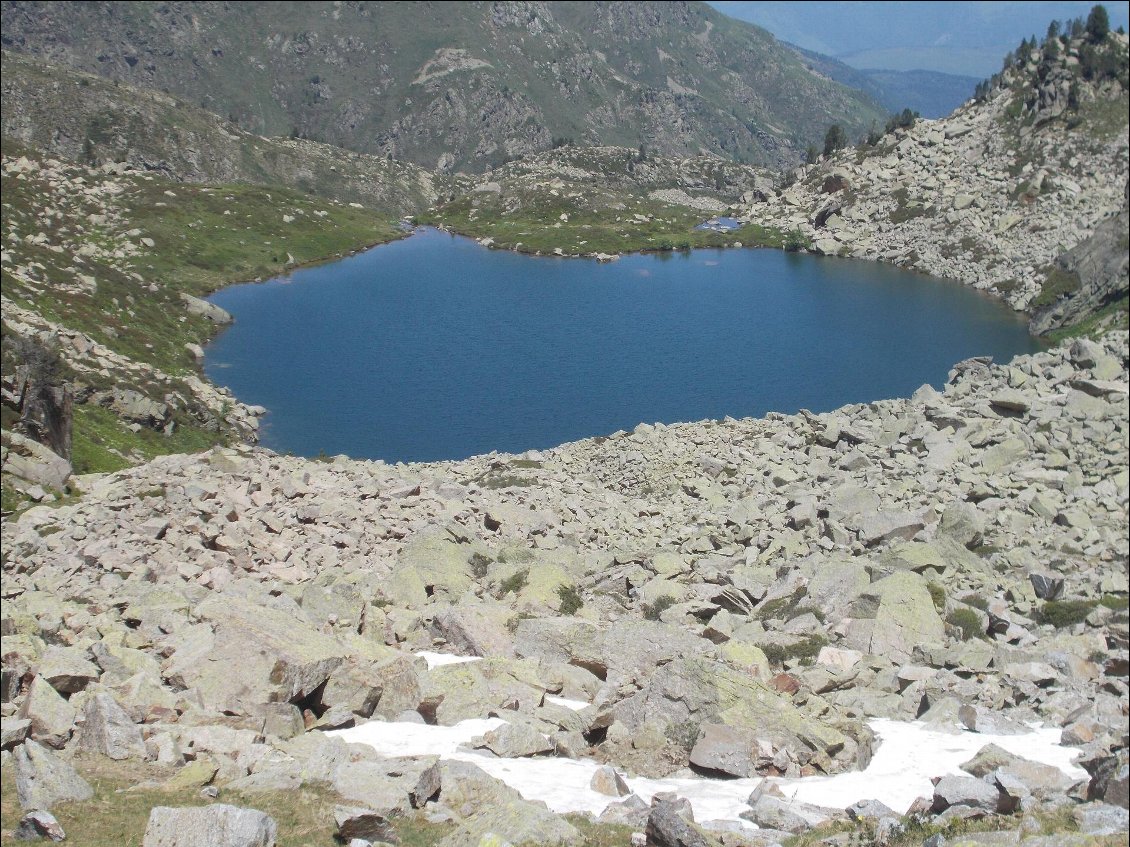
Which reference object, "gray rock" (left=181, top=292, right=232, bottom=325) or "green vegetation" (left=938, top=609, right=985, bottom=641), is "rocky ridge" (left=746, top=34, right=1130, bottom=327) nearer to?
"gray rock" (left=181, top=292, right=232, bottom=325)

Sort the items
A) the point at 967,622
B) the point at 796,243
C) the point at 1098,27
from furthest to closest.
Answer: the point at 796,243 < the point at 1098,27 < the point at 967,622

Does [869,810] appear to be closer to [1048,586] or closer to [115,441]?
[1048,586]

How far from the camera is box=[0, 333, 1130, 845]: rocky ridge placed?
66.6 feet

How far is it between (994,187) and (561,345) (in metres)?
99.0

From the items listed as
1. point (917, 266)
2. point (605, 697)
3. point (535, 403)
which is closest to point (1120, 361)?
point (605, 697)

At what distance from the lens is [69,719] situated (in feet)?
63.3

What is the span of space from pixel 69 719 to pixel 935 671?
→ 21.5 m

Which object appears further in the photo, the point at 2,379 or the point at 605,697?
the point at 2,379

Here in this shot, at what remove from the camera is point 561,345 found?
360ft

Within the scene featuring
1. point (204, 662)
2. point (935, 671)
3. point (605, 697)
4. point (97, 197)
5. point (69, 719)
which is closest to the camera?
point (69, 719)

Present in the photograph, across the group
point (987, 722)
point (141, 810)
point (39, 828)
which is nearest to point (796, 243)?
point (987, 722)

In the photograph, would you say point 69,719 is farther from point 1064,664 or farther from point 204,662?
point 1064,664

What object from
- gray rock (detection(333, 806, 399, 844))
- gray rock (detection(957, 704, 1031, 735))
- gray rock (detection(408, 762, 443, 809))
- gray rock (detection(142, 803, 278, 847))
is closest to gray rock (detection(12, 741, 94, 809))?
gray rock (detection(142, 803, 278, 847))

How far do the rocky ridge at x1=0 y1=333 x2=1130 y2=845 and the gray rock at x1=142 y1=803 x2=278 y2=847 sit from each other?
2.36 meters
